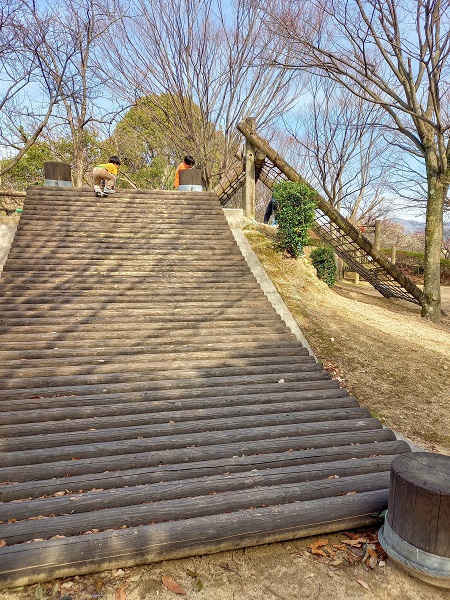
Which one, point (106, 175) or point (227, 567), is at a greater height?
point (106, 175)

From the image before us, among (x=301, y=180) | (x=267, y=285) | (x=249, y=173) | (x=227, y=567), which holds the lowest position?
(x=227, y=567)

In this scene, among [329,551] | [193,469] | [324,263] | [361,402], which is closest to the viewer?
[329,551]

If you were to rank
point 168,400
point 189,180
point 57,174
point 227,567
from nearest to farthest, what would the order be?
point 227,567 → point 168,400 → point 57,174 → point 189,180

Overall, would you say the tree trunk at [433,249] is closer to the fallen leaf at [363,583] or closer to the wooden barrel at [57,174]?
the fallen leaf at [363,583]

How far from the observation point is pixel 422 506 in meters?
2.47

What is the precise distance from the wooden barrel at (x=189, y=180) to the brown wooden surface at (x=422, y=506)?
10499mm

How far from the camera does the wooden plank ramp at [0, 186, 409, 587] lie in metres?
2.82

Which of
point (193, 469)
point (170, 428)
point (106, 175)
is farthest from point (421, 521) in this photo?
point (106, 175)

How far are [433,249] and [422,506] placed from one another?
32.0ft

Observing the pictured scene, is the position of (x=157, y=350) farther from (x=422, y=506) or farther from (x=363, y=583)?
(x=422, y=506)

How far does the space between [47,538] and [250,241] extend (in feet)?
28.7

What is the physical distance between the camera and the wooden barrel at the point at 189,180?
1187 centimetres

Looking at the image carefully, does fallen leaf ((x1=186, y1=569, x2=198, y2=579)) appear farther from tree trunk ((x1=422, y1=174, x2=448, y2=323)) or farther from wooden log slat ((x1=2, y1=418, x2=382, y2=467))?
tree trunk ((x1=422, y1=174, x2=448, y2=323))

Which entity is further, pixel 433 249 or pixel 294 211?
pixel 433 249
